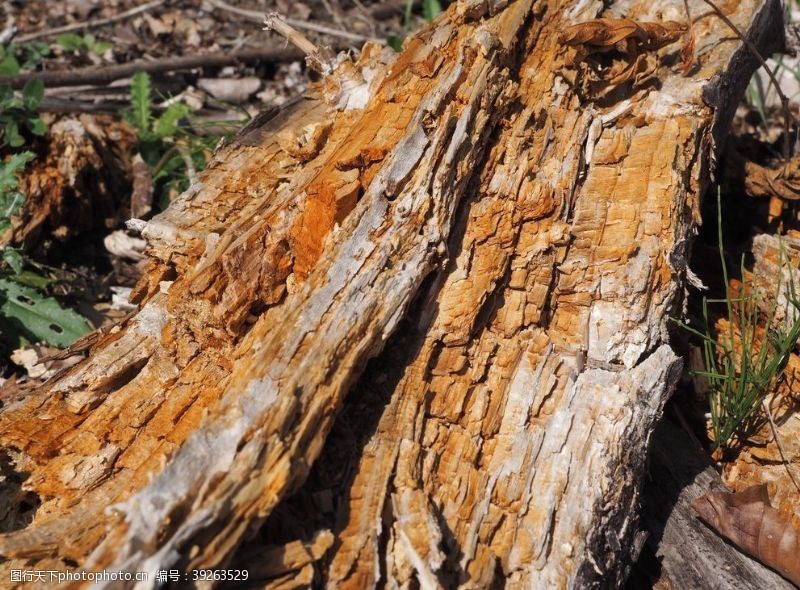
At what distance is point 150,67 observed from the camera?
476 centimetres

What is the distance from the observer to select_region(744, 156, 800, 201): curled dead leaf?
3512 mm

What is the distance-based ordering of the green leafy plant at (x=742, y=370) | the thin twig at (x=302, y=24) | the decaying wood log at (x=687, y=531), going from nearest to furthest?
the decaying wood log at (x=687, y=531) < the green leafy plant at (x=742, y=370) < the thin twig at (x=302, y=24)

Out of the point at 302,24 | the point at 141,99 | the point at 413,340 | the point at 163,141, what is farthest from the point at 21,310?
the point at 302,24

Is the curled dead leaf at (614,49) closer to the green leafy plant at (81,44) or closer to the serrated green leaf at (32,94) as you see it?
the serrated green leaf at (32,94)

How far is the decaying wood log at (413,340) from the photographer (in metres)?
1.94

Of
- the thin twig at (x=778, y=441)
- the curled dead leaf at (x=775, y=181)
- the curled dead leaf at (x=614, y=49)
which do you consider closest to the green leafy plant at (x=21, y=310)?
the curled dead leaf at (x=614, y=49)

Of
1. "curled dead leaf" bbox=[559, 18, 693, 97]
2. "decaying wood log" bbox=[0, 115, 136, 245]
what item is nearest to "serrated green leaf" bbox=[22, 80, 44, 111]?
"decaying wood log" bbox=[0, 115, 136, 245]

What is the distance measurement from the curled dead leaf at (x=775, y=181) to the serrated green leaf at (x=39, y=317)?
338 centimetres

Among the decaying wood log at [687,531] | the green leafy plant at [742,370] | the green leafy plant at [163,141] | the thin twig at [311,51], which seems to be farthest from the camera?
the green leafy plant at [163,141]

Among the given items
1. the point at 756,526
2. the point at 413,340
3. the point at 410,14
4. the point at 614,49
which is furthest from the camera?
the point at 410,14

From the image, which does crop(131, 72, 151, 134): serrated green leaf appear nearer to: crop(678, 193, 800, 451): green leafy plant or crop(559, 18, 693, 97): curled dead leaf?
crop(559, 18, 693, 97): curled dead leaf

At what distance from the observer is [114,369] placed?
237cm

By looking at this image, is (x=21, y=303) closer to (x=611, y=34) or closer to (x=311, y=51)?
(x=311, y=51)

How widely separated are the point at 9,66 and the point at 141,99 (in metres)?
0.86
